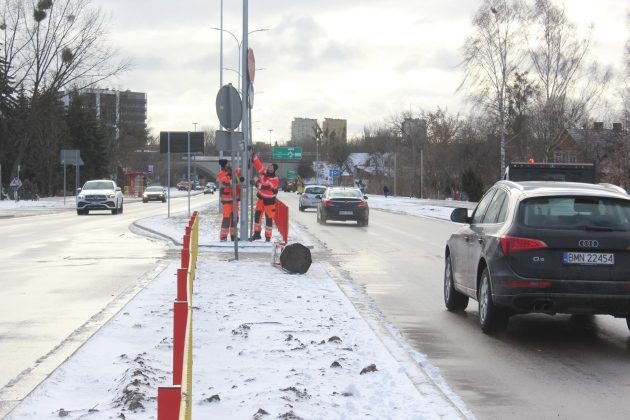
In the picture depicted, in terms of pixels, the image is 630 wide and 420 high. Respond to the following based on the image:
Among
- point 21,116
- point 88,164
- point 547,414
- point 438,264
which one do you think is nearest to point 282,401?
point 547,414

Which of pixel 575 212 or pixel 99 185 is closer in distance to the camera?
pixel 575 212

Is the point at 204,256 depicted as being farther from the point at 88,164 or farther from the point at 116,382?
the point at 88,164

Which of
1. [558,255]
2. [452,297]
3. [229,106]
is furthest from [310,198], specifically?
[558,255]

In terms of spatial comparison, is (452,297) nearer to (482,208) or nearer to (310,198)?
(482,208)

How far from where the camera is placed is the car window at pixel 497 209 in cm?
934

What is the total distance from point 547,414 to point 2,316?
6518mm

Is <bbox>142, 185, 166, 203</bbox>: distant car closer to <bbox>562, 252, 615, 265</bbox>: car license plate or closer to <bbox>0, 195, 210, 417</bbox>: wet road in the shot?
<bbox>0, 195, 210, 417</bbox>: wet road

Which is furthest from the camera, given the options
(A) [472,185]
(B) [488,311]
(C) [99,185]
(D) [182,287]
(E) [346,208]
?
(A) [472,185]

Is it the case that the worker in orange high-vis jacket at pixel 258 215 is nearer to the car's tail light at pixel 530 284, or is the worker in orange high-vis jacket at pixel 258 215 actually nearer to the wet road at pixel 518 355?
the wet road at pixel 518 355

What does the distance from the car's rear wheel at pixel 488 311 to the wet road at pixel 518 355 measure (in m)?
0.11

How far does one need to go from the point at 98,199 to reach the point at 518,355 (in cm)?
3435

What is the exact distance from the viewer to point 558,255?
845 cm

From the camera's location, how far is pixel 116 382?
6.39 metres

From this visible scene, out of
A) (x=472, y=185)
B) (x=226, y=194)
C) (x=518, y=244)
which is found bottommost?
(x=472, y=185)
